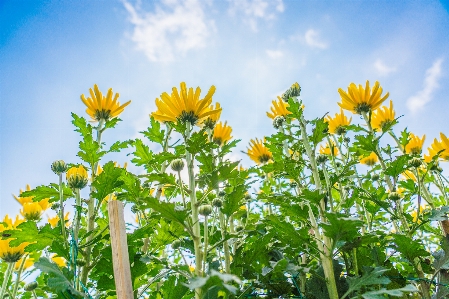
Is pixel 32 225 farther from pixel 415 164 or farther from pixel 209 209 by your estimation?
pixel 415 164

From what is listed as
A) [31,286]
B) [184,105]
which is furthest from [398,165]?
[31,286]

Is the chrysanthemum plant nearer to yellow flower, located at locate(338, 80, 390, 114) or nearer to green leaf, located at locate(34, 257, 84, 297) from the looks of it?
green leaf, located at locate(34, 257, 84, 297)

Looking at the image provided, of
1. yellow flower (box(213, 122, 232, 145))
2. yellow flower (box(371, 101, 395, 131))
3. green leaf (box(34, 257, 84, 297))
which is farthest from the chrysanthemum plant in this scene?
yellow flower (box(371, 101, 395, 131))

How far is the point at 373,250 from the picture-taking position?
1.88 metres

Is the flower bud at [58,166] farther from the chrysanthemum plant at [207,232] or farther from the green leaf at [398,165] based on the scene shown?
the green leaf at [398,165]

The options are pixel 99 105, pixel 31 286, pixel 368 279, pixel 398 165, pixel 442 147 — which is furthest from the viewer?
pixel 442 147

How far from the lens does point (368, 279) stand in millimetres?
1526

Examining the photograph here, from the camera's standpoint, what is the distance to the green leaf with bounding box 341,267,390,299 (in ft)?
4.88

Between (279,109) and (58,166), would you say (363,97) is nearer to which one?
(279,109)

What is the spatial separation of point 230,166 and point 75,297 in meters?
0.84

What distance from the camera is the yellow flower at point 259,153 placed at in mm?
3223

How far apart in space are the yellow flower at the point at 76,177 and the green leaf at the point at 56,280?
63 cm

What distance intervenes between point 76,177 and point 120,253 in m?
0.74

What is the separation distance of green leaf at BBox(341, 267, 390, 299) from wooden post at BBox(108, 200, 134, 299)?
2.94ft
